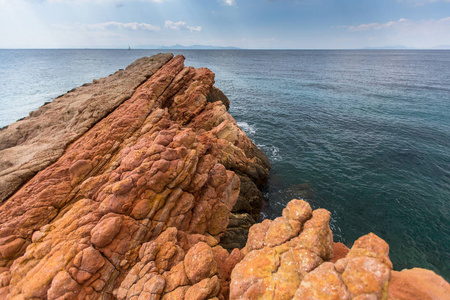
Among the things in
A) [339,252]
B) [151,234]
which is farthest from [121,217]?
[339,252]

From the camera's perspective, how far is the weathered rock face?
10227 mm

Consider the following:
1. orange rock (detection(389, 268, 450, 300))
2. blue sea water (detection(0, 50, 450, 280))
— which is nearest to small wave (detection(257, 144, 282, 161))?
blue sea water (detection(0, 50, 450, 280))

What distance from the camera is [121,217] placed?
490 inches

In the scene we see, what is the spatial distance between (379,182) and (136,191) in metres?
34.2

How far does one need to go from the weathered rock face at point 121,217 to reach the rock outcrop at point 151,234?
→ 0.20ft

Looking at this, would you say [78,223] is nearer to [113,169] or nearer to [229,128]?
[113,169]

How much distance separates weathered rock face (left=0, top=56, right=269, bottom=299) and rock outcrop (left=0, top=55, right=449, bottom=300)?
62 millimetres

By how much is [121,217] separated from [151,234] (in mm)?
2239

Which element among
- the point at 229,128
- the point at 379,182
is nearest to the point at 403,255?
the point at 379,182

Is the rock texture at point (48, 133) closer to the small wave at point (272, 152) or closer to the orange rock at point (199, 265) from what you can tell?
the orange rock at point (199, 265)

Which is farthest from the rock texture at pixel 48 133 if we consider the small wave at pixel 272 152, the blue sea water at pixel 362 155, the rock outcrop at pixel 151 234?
the small wave at pixel 272 152

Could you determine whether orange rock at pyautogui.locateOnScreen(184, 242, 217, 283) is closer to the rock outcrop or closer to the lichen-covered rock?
the rock outcrop

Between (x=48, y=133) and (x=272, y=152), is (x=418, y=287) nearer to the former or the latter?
(x=272, y=152)

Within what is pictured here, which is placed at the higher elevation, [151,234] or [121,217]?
[121,217]
